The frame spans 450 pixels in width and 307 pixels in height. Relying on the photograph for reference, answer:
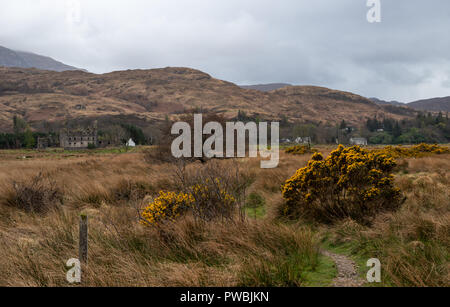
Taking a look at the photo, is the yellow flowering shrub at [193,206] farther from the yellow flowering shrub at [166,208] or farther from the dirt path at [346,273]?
the dirt path at [346,273]

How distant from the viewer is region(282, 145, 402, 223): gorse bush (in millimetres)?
6082

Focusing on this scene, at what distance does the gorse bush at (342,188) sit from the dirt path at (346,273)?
5.48ft

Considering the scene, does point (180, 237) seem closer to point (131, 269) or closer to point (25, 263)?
point (131, 269)

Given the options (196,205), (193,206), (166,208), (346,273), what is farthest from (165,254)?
(346,273)

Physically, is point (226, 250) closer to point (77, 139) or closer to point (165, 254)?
point (165, 254)

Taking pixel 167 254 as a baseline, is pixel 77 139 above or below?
above

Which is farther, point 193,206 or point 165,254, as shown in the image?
point 193,206

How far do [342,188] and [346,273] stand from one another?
296 cm

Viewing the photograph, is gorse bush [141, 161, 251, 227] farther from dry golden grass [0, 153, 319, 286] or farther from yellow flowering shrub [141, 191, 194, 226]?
dry golden grass [0, 153, 319, 286]

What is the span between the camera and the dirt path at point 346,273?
3.49 metres

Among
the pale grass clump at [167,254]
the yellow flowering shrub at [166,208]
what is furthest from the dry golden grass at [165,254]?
the yellow flowering shrub at [166,208]

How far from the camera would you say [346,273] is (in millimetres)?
3785

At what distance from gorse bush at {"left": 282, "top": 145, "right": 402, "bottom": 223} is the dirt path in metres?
1.67
